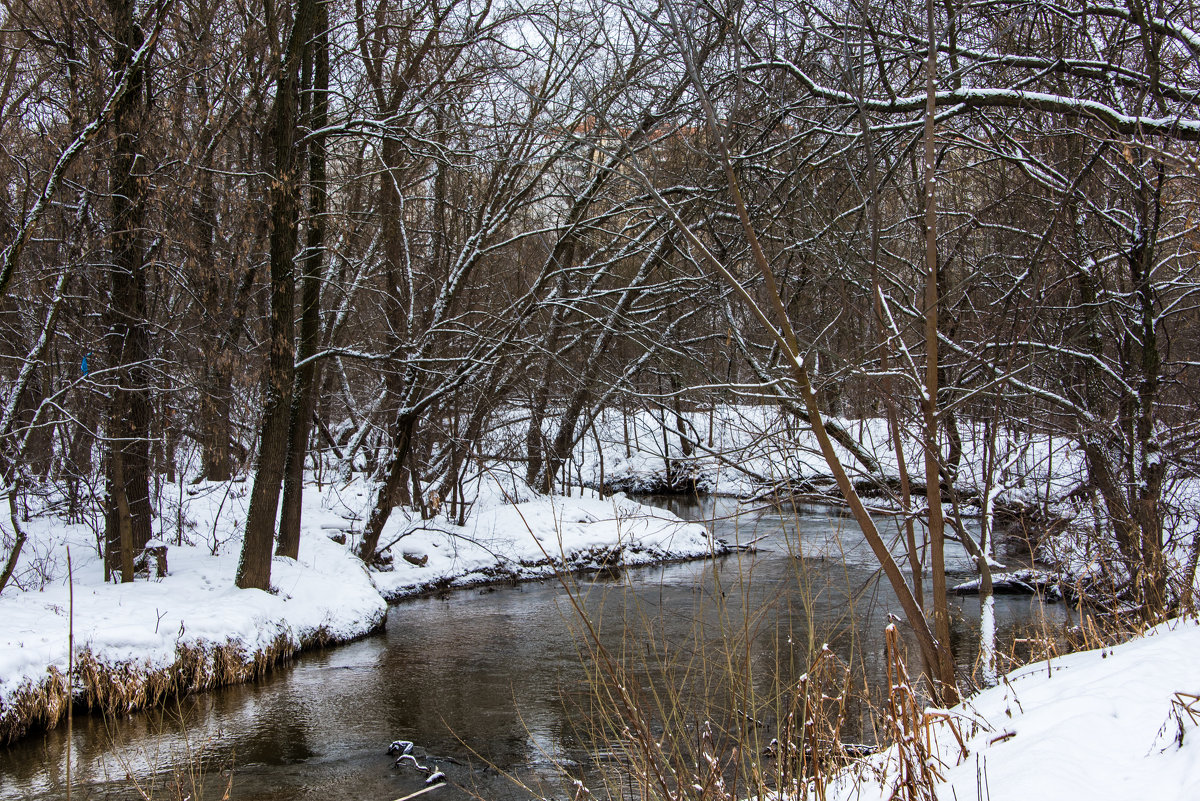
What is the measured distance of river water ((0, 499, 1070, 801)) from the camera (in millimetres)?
6020

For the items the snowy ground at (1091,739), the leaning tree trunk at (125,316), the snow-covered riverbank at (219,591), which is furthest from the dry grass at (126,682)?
the snowy ground at (1091,739)

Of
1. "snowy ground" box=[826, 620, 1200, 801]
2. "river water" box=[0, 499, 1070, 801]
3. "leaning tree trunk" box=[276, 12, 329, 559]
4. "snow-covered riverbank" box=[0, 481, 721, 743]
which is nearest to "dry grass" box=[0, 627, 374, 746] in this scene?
"snow-covered riverbank" box=[0, 481, 721, 743]

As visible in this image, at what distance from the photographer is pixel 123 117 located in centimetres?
914

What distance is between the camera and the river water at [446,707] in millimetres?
6020

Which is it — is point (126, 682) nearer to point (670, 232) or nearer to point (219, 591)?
point (219, 591)

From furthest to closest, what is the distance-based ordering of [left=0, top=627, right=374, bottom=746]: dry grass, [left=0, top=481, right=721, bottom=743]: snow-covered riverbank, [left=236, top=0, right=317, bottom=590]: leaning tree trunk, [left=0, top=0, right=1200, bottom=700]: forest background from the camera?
1. [left=236, top=0, right=317, bottom=590]: leaning tree trunk
2. [left=0, top=481, right=721, bottom=743]: snow-covered riverbank
3. [left=0, top=627, right=374, bottom=746]: dry grass
4. [left=0, top=0, right=1200, bottom=700]: forest background

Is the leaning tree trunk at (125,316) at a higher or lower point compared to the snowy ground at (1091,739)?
higher

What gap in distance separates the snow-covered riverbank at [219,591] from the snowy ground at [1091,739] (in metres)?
1.61

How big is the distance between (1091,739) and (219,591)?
9.51m

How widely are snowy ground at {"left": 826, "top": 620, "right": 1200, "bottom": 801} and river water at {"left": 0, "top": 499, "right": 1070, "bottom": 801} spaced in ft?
2.52

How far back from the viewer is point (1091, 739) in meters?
2.77

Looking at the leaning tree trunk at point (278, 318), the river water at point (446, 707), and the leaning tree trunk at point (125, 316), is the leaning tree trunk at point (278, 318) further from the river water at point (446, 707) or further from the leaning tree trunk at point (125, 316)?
the river water at point (446, 707)

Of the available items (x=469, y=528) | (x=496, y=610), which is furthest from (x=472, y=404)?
(x=496, y=610)

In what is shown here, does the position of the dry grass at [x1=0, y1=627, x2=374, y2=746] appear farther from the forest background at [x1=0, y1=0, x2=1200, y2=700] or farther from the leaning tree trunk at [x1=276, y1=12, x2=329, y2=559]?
the leaning tree trunk at [x1=276, y1=12, x2=329, y2=559]
